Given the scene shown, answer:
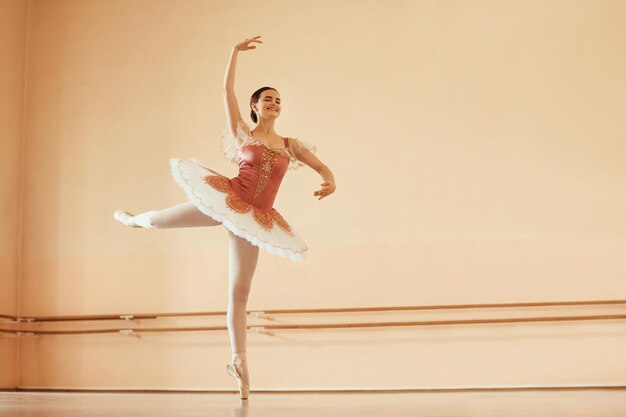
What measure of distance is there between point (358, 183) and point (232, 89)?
5.56 ft

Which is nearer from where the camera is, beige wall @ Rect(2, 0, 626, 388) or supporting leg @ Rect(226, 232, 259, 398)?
supporting leg @ Rect(226, 232, 259, 398)

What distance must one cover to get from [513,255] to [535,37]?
129 centimetres

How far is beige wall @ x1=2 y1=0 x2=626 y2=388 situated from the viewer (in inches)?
176

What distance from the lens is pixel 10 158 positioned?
17.3ft

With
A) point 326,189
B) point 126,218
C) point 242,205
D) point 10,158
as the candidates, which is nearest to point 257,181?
point 242,205

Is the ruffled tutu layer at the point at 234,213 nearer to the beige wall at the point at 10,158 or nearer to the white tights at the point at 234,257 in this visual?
the white tights at the point at 234,257

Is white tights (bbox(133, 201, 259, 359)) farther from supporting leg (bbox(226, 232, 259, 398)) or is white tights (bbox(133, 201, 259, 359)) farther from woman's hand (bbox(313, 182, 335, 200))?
woman's hand (bbox(313, 182, 335, 200))

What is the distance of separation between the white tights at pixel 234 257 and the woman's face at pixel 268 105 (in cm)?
52

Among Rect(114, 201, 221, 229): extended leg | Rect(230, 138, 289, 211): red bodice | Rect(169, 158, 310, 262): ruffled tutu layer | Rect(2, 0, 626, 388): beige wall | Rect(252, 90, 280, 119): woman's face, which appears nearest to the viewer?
Rect(169, 158, 310, 262): ruffled tutu layer

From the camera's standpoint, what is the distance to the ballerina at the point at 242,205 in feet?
9.87

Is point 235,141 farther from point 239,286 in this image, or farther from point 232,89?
point 239,286

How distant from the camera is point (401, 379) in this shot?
177 inches

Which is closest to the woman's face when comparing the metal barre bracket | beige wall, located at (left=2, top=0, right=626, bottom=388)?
beige wall, located at (left=2, top=0, right=626, bottom=388)

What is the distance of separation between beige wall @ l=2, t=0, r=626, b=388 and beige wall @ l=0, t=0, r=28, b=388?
6 centimetres
